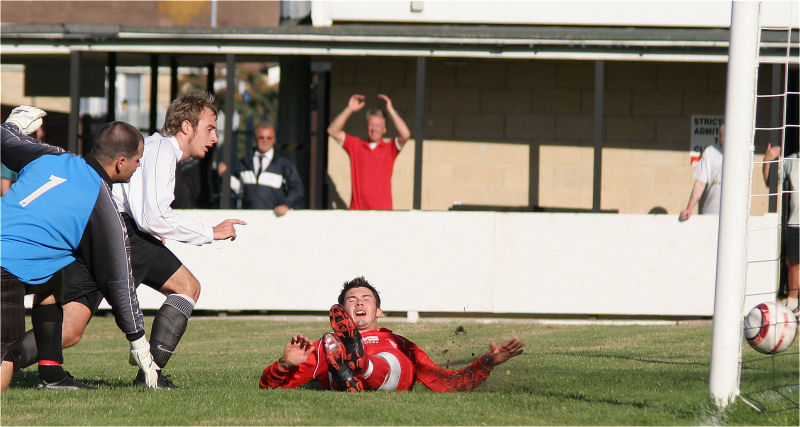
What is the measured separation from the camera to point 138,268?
23.5 ft

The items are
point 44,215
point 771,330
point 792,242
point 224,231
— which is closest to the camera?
point 44,215

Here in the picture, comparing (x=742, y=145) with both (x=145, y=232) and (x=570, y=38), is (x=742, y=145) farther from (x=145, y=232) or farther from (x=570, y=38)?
(x=570, y=38)

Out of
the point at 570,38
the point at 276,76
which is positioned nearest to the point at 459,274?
the point at 570,38

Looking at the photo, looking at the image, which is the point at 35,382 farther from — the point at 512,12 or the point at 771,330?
the point at 512,12

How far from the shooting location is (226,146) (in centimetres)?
1391

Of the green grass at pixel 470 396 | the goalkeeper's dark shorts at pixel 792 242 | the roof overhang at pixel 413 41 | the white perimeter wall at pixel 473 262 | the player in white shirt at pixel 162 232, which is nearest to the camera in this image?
the green grass at pixel 470 396

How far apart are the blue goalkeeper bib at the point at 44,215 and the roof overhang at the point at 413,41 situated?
743 cm

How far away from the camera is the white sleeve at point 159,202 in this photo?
6.96 metres

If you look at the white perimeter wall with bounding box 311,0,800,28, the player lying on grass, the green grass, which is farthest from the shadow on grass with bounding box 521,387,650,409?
the white perimeter wall with bounding box 311,0,800,28

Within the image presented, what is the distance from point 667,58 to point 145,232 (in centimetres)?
847

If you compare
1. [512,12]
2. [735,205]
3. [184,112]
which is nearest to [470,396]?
[735,205]

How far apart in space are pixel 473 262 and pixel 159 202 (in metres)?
6.79

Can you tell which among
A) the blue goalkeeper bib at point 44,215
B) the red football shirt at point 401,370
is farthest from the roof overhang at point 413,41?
the blue goalkeeper bib at point 44,215

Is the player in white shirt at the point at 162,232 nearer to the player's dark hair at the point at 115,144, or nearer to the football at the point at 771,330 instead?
the player's dark hair at the point at 115,144
